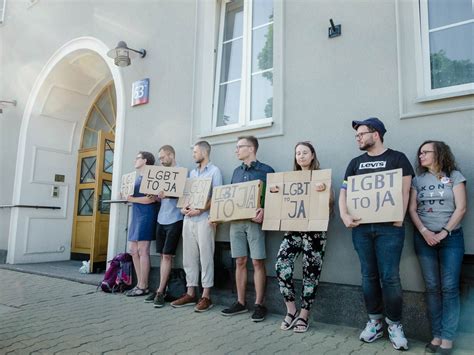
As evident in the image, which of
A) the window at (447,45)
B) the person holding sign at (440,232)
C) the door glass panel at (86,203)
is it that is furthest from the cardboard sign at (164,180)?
the door glass panel at (86,203)

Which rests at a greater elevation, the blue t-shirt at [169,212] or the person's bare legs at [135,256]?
the blue t-shirt at [169,212]

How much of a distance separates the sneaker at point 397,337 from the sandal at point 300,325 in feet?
2.37

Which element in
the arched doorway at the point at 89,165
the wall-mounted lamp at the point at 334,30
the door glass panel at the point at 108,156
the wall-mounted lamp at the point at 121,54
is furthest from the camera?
the arched doorway at the point at 89,165

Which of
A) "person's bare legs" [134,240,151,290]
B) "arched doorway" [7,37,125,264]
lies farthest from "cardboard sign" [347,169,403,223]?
"arched doorway" [7,37,125,264]

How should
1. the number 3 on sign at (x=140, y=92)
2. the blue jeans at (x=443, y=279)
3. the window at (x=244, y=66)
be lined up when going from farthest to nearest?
the number 3 on sign at (x=140, y=92) → the window at (x=244, y=66) → the blue jeans at (x=443, y=279)

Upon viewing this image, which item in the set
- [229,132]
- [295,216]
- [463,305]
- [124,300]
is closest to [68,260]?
[124,300]

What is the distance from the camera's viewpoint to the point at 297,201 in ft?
12.1

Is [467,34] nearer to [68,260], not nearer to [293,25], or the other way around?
[293,25]

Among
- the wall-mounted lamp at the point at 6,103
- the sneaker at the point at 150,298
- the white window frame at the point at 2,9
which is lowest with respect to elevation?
the sneaker at the point at 150,298

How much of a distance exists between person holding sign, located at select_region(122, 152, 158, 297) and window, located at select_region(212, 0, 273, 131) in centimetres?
139

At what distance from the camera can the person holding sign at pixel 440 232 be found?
2930mm

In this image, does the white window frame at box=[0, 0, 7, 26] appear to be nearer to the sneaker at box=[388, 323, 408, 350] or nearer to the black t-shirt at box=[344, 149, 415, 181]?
the black t-shirt at box=[344, 149, 415, 181]

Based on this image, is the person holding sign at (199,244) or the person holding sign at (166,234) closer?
the person holding sign at (199,244)

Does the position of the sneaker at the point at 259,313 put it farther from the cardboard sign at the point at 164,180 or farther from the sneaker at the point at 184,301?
the cardboard sign at the point at 164,180
